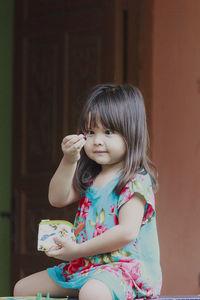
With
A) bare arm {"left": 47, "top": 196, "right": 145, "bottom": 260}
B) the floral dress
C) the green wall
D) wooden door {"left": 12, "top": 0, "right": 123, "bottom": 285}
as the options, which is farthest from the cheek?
the green wall

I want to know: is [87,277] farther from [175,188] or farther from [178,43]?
[178,43]

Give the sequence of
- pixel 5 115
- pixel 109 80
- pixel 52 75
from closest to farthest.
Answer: pixel 109 80
pixel 52 75
pixel 5 115

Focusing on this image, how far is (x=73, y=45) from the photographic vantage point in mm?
3854

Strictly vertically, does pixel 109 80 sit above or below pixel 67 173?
above

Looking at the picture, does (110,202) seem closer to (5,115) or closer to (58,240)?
(58,240)

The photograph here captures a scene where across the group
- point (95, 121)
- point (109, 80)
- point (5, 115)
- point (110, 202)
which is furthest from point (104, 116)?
point (5, 115)

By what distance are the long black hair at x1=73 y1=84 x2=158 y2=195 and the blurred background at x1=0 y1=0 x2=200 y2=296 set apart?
48.0 inches

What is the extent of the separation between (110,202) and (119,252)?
0.17 meters

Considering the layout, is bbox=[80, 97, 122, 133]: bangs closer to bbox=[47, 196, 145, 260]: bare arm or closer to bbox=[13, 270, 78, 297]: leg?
bbox=[47, 196, 145, 260]: bare arm

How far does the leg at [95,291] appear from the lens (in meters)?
1.86

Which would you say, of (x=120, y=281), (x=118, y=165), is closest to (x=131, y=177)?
(x=118, y=165)

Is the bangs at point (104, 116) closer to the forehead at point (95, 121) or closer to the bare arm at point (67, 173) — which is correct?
the forehead at point (95, 121)

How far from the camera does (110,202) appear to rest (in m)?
2.15

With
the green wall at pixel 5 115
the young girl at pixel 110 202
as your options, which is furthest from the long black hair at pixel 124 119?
the green wall at pixel 5 115
